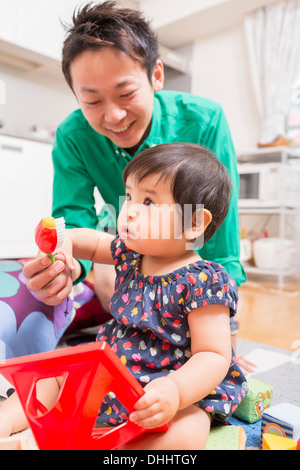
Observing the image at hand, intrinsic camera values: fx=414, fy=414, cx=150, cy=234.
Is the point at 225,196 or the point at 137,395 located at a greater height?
the point at 225,196

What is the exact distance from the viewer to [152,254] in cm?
62

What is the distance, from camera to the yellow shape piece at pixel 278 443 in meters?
0.52

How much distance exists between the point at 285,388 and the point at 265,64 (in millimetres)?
2800

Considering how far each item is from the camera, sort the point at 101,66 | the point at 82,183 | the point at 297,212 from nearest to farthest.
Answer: the point at 101,66, the point at 82,183, the point at 297,212

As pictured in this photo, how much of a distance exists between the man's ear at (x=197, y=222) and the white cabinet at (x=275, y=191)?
1977 mm

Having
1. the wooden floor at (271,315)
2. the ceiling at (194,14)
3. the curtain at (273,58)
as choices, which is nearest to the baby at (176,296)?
the wooden floor at (271,315)

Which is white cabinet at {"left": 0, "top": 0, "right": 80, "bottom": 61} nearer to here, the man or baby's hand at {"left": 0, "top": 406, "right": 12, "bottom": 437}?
the man

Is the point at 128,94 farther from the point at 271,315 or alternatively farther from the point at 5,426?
the point at 271,315

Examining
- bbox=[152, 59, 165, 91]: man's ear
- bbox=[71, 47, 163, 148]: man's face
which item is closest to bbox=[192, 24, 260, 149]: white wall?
bbox=[152, 59, 165, 91]: man's ear

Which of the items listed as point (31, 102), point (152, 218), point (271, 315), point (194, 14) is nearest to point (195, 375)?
point (152, 218)

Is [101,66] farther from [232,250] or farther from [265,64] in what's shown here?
[265,64]

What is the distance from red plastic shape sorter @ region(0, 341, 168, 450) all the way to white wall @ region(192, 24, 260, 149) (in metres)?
3.07

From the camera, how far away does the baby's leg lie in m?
0.50

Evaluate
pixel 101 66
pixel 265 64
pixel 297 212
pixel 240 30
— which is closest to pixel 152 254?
pixel 101 66
